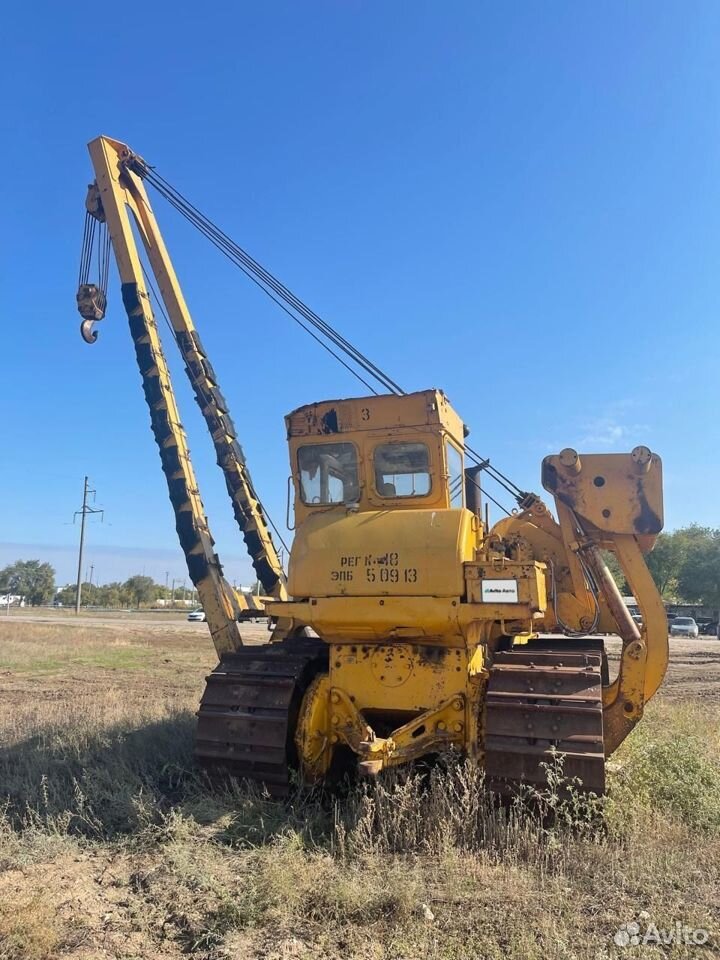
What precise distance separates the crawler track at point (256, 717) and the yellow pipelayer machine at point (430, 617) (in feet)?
0.06

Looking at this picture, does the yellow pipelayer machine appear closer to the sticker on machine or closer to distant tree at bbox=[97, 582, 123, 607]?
the sticker on machine

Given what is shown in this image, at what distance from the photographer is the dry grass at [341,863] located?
4285mm

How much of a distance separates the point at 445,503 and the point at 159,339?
17.2 ft

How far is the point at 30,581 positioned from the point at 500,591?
128138 mm

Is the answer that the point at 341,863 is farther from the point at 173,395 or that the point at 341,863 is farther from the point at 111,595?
the point at 111,595

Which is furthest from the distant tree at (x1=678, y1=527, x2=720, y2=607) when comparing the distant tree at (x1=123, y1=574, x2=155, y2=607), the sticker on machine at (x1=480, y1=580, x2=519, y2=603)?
the distant tree at (x1=123, y1=574, x2=155, y2=607)

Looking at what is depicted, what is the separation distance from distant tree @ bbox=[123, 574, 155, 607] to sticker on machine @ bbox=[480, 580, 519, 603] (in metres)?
107

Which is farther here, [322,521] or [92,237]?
[92,237]

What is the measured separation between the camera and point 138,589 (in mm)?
109000

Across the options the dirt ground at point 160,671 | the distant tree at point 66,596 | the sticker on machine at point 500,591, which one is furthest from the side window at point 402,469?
the distant tree at point 66,596

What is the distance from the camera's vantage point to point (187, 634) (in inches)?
1550

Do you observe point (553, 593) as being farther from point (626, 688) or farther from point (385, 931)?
point (385, 931)

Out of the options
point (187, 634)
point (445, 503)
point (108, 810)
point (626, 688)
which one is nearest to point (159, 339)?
point (445, 503)

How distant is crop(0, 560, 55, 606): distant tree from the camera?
385 ft
